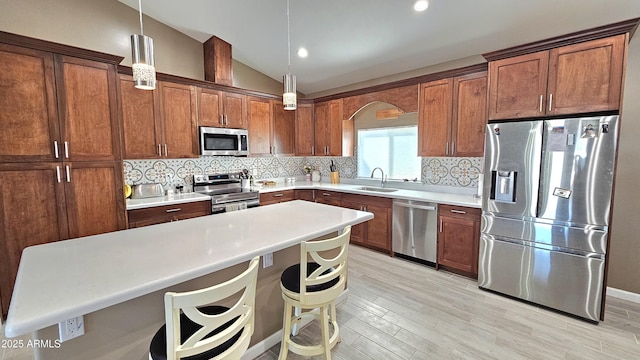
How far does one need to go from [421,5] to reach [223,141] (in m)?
3.03

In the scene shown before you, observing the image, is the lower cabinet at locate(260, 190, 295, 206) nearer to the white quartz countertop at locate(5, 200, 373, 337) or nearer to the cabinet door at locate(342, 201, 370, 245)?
the cabinet door at locate(342, 201, 370, 245)

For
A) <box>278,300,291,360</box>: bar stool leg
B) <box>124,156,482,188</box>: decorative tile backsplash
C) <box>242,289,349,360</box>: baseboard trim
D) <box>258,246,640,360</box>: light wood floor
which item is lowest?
<box>258,246,640,360</box>: light wood floor

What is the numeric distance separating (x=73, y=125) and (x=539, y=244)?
4.50m

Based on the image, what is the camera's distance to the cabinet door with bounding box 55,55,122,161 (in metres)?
2.37

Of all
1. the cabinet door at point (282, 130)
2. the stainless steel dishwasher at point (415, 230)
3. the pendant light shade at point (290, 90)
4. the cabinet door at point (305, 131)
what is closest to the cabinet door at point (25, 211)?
the pendant light shade at point (290, 90)

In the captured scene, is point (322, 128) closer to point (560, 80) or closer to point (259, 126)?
point (259, 126)

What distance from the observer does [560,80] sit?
235 centimetres

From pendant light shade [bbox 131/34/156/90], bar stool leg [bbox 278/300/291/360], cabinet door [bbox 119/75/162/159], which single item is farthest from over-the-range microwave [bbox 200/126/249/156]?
bar stool leg [bbox 278/300/291/360]

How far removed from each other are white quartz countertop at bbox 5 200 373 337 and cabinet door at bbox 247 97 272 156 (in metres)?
2.42

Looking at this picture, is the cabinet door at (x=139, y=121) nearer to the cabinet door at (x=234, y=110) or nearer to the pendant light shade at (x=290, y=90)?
the cabinet door at (x=234, y=110)

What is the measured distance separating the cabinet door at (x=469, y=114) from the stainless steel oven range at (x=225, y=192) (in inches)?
114

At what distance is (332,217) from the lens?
2.19m

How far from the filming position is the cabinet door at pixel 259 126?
4332mm

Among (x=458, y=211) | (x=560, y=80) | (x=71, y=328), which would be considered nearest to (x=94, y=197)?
(x=71, y=328)
